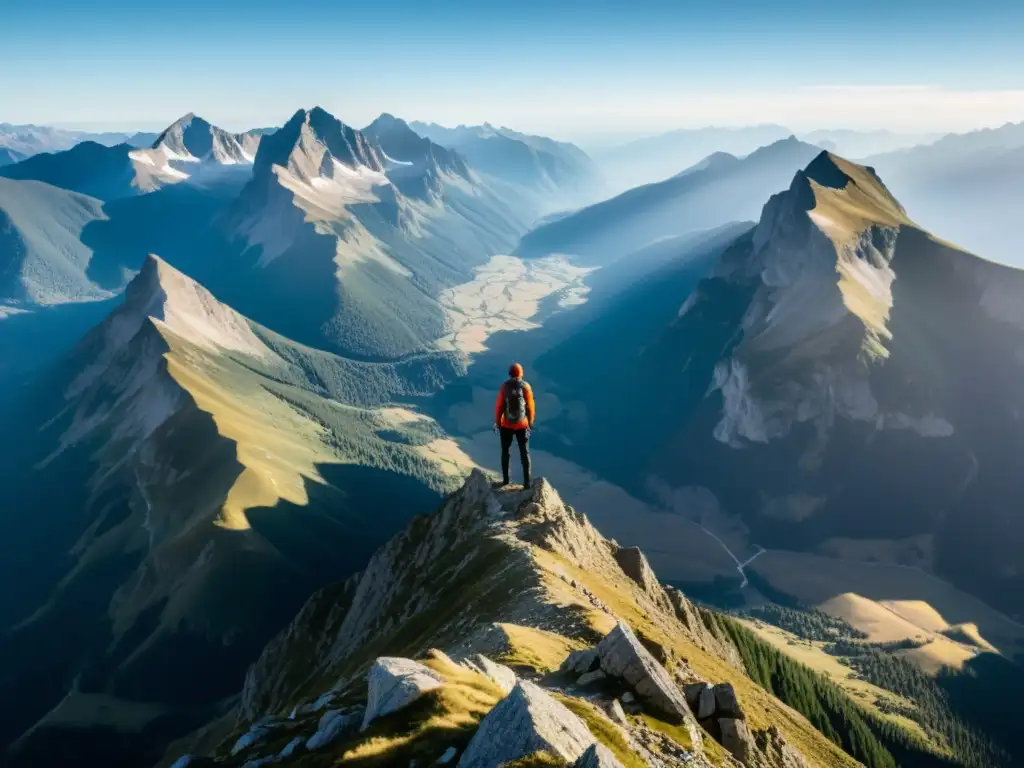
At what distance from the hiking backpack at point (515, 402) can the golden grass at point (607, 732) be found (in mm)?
27475

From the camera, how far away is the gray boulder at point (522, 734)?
91.7 ft

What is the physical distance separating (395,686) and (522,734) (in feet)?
35.7

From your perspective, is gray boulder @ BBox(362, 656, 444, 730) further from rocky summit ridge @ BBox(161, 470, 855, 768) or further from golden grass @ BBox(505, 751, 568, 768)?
golden grass @ BBox(505, 751, 568, 768)

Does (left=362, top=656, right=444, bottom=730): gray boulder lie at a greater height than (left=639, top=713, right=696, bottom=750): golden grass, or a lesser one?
greater

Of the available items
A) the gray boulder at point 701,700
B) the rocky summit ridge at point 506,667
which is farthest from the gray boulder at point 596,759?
the gray boulder at point 701,700

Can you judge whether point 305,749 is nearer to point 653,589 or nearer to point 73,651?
point 653,589

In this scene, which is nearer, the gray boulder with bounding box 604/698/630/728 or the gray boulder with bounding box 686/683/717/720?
the gray boulder with bounding box 604/698/630/728

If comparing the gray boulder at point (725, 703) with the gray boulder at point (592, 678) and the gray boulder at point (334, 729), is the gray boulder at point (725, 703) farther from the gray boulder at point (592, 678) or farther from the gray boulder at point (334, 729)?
the gray boulder at point (334, 729)

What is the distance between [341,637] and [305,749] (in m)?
86.4

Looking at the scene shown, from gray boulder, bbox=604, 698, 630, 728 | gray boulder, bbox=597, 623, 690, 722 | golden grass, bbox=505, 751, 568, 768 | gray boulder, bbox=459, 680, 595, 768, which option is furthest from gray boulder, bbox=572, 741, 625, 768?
gray boulder, bbox=597, 623, 690, 722

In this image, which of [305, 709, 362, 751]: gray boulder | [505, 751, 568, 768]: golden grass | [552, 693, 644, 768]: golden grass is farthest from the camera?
[305, 709, 362, 751]: gray boulder

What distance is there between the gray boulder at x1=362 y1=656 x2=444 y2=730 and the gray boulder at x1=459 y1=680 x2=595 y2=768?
22.0ft

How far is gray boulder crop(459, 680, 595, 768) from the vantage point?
27.9 meters

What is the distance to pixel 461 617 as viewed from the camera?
74250 millimetres
